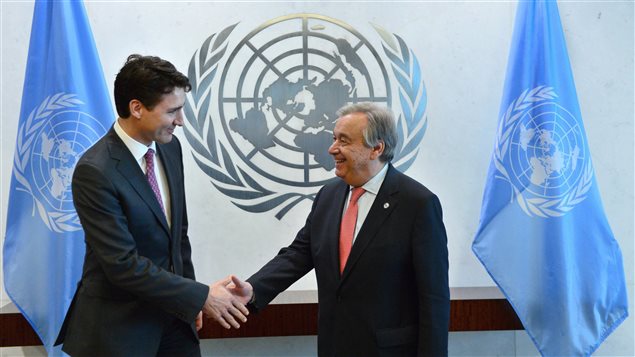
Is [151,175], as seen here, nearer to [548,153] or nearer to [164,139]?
[164,139]

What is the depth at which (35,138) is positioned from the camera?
3213 millimetres

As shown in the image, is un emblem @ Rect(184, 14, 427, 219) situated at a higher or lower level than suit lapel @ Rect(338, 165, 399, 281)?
higher

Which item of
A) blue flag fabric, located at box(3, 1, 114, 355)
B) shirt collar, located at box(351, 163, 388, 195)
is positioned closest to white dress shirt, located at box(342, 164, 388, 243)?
shirt collar, located at box(351, 163, 388, 195)

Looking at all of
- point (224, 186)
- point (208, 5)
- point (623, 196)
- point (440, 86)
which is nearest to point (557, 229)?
point (623, 196)

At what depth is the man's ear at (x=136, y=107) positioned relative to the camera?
2084mm

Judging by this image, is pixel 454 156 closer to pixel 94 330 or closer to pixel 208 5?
pixel 208 5

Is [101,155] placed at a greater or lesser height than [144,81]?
lesser

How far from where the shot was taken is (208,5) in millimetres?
3535

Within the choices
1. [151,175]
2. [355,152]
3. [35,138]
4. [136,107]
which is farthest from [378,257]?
[35,138]

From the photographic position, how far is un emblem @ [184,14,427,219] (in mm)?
3539

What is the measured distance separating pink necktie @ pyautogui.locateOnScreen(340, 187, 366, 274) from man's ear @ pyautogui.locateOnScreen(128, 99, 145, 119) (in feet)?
2.59

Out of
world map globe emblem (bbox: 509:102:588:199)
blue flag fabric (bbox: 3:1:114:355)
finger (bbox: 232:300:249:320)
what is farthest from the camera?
world map globe emblem (bbox: 509:102:588:199)

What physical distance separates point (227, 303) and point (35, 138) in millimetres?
1531

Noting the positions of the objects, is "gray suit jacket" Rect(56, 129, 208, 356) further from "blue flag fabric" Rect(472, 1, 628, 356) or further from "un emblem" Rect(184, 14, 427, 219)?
"blue flag fabric" Rect(472, 1, 628, 356)
